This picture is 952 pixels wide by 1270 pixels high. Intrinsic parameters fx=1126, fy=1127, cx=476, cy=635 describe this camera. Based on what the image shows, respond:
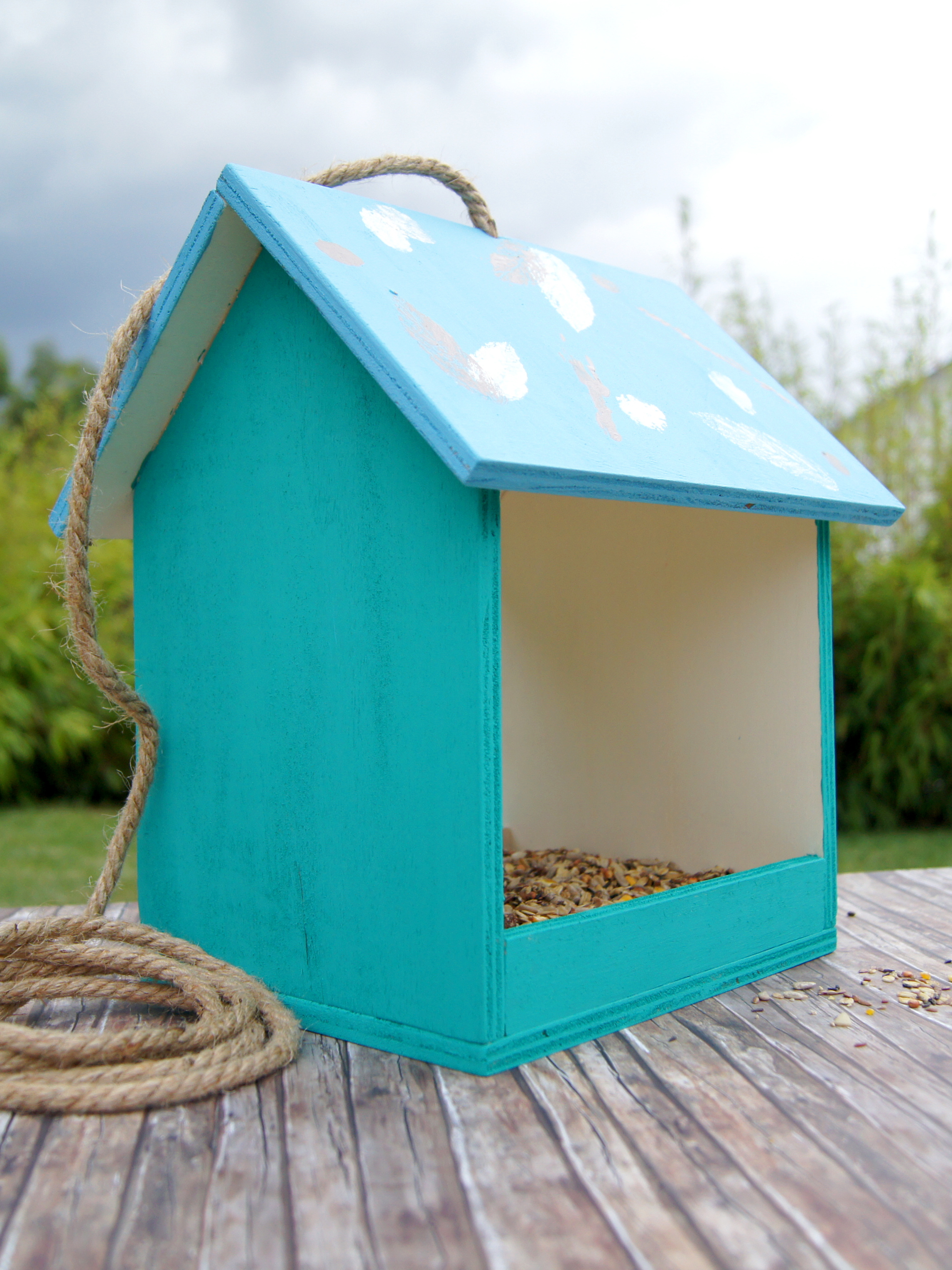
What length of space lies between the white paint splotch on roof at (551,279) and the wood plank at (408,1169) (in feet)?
4.56

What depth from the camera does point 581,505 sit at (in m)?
3.00

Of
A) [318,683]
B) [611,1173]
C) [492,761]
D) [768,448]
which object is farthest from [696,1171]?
[768,448]

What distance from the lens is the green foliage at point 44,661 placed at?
225 inches

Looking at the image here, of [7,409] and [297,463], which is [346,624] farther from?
A: [7,409]

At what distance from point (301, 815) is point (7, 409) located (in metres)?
15.9

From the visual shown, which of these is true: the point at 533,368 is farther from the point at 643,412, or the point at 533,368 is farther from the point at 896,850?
the point at 896,850

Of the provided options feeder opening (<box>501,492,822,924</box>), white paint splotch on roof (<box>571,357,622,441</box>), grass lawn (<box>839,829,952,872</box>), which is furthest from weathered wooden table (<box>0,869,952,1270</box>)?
grass lawn (<box>839,829,952,872</box>)

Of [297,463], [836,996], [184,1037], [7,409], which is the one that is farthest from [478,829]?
[7,409]

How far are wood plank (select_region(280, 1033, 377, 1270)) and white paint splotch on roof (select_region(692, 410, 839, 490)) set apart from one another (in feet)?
4.40

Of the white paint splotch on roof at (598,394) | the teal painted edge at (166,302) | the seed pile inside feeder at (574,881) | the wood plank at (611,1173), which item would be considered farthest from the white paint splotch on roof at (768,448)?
the wood plank at (611,1173)

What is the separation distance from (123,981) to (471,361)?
129cm

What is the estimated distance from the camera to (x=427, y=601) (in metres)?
1.82

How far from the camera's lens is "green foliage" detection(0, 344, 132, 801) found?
5.71m

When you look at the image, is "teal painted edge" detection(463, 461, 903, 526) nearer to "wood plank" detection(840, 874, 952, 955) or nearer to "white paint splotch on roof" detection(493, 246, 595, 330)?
"white paint splotch on roof" detection(493, 246, 595, 330)
